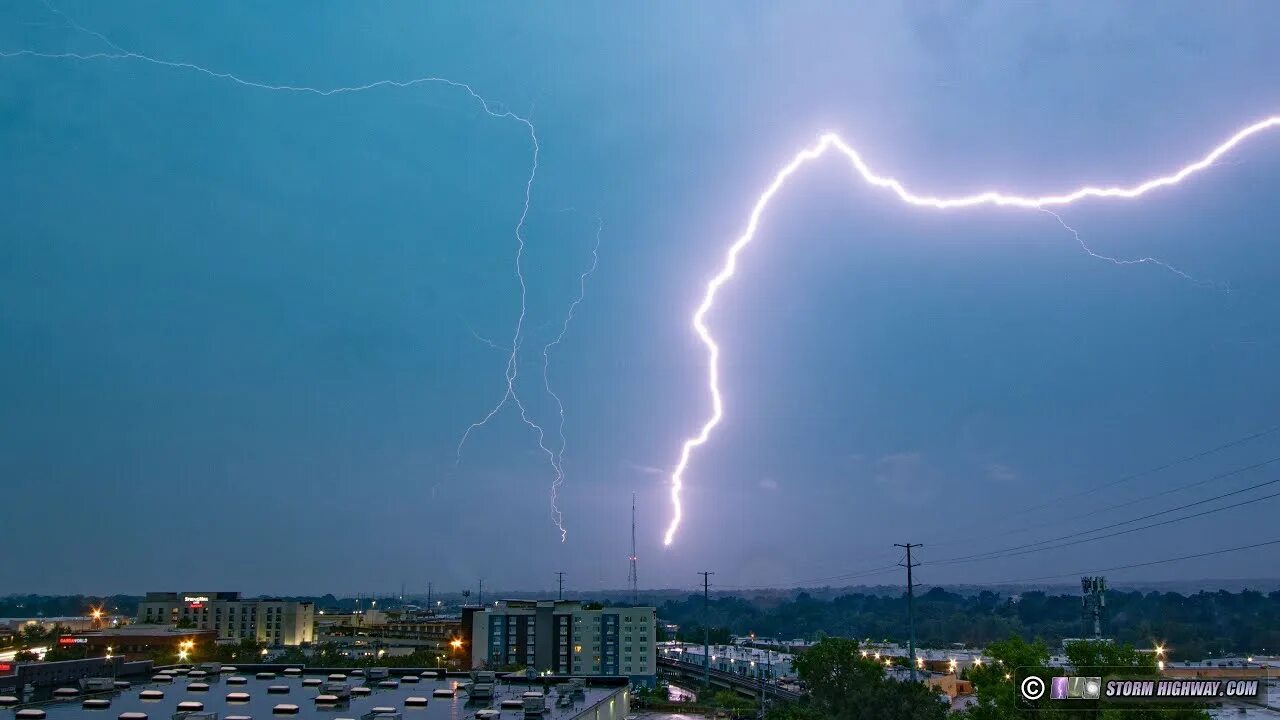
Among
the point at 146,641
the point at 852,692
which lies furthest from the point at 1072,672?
the point at 146,641

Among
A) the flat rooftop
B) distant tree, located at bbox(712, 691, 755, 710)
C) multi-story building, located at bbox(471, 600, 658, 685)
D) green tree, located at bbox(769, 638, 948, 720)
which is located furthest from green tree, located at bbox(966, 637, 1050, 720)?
multi-story building, located at bbox(471, 600, 658, 685)

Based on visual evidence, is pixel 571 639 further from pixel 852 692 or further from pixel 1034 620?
pixel 1034 620

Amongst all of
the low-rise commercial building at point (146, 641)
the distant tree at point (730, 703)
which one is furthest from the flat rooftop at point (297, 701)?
the low-rise commercial building at point (146, 641)

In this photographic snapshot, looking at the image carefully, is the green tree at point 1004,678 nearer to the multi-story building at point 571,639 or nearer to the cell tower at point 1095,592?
the cell tower at point 1095,592

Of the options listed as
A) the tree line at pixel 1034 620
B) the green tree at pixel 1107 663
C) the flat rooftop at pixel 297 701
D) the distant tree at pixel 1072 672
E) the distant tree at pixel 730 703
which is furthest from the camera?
the tree line at pixel 1034 620

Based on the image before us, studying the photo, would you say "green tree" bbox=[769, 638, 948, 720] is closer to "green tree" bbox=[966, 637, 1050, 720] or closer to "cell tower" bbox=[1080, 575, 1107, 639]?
"green tree" bbox=[966, 637, 1050, 720]

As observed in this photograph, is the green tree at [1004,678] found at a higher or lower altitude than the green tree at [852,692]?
higher
